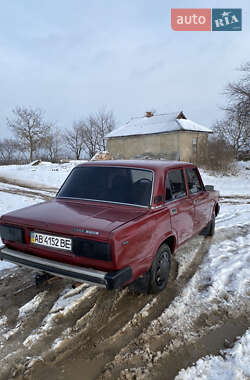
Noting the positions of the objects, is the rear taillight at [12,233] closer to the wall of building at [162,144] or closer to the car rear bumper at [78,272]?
the car rear bumper at [78,272]

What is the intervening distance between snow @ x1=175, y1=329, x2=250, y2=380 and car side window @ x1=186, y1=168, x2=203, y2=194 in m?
2.47

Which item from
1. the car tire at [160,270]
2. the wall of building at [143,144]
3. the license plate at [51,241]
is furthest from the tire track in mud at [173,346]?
the wall of building at [143,144]

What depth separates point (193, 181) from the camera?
4.46 meters

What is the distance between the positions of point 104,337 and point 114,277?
0.71 meters

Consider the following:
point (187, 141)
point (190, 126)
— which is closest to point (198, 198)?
point (187, 141)

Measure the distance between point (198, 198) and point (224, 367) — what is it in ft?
8.90

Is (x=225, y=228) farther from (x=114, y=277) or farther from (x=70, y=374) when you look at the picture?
(x=70, y=374)

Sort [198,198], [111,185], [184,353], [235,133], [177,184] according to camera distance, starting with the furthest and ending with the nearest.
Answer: [235,133] → [198,198] → [177,184] → [111,185] → [184,353]

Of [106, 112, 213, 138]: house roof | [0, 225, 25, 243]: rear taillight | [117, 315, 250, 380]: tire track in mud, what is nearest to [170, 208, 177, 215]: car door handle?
[117, 315, 250, 380]: tire track in mud

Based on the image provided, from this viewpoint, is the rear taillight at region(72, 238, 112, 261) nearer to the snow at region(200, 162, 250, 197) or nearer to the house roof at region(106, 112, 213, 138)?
the snow at region(200, 162, 250, 197)

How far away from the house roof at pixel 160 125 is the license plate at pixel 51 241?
2851cm

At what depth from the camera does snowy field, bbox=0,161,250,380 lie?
7.04 ft

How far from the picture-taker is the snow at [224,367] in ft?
6.63

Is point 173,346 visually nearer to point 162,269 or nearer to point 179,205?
point 162,269
